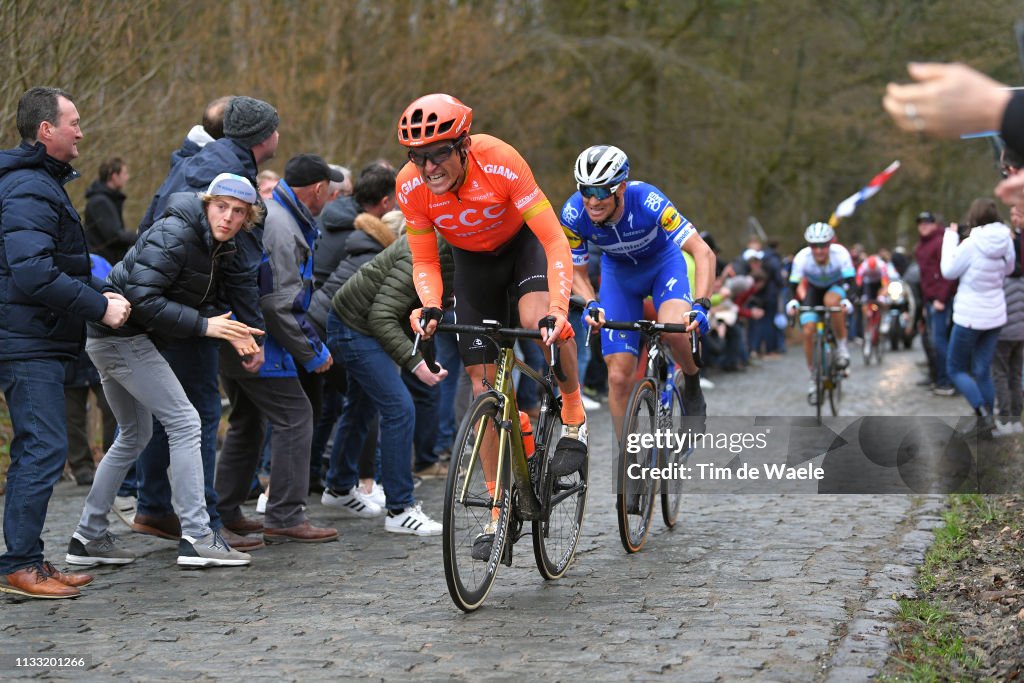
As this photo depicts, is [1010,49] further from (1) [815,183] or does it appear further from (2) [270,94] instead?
(1) [815,183]

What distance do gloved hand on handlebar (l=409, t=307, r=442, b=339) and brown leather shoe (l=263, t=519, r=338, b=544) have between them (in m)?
2.38

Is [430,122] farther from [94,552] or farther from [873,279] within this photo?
[873,279]

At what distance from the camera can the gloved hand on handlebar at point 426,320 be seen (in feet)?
20.4

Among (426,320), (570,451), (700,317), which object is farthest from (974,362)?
(426,320)

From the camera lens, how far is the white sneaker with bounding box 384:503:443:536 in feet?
27.1

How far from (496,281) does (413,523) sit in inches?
85.2

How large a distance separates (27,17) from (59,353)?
5912 mm

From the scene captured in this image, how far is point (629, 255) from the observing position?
8.38 meters

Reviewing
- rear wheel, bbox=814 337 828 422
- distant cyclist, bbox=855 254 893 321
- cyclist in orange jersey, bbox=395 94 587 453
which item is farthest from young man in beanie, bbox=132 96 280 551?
distant cyclist, bbox=855 254 893 321

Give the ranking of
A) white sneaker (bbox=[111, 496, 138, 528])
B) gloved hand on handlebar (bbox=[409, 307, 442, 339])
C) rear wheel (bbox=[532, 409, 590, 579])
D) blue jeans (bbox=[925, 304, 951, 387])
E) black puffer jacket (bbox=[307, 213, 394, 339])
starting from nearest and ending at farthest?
gloved hand on handlebar (bbox=[409, 307, 442, 339])
rear wheel (bbox=[532, 409, 590, 579])
white sneaker (bbox=[111, 496, 138, 528])
black puffer jacket (bbox=[307, 213, 394, 339])
blue jeans (bbox=[925, 304, 951, 387])

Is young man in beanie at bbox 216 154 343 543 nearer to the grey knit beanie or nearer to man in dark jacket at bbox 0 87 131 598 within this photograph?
the grey knit beanie

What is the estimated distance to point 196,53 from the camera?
16.2 meters

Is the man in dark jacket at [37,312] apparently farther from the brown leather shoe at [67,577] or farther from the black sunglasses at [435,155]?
the black sunglasses at [435,155]

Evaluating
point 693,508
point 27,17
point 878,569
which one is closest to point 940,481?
point 693,508
